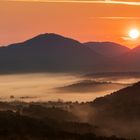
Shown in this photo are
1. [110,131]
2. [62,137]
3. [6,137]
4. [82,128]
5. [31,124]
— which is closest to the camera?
[6,137]

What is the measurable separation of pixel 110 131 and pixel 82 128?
22818mm

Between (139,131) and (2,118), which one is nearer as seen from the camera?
(2,118)

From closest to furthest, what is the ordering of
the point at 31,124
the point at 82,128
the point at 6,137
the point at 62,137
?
the point at 6,137
the point at 62,137
the point at 31,124
the point at 82,128

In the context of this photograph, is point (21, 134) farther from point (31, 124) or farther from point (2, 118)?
point (2, 118)

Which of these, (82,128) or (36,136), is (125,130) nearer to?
(82,128)

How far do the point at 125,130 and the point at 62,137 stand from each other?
8079cm

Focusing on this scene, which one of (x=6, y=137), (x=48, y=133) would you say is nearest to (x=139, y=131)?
(x=48, y=133)

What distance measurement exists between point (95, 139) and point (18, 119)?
35.7 metres

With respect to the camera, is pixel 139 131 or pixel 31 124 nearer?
pixel 31 124

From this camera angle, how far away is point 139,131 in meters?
193

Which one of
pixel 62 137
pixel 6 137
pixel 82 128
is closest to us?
pixel 6 137

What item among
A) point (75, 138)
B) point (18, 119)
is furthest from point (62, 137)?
point (18, 119)

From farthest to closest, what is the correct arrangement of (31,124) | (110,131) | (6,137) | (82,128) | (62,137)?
(110,131), (82,128), (31,124), (62,137), (6,137)

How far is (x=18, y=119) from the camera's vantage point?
151750mm
